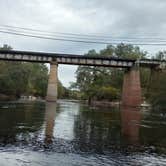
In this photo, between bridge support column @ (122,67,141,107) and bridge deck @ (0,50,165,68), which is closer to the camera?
bridge support column @ (122,67,141,107)

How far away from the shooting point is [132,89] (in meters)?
113

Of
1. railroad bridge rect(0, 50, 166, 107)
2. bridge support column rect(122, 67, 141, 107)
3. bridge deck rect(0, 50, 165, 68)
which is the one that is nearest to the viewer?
bridge support column rect(122, 67, 141, 107)

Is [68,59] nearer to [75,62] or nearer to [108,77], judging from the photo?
[75,62]

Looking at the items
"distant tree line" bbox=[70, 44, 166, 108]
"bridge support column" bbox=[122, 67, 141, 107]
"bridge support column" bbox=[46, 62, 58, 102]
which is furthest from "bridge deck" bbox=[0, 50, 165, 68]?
"distant tree line" bbox=[70, 44, 166, 108]

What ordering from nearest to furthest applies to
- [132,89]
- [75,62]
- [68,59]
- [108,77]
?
[132,89], [68,59], [75,62], [108,77]

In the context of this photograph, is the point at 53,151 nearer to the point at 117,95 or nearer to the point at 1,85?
the point at 1,85

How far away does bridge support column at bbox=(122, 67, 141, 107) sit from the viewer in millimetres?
111938

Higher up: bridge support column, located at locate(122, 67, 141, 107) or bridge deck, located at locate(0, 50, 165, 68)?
bridge deck, located at locate(0, 50, 165, 68)

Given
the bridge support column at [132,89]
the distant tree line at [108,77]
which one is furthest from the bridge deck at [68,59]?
the distant tree line at [108,77]

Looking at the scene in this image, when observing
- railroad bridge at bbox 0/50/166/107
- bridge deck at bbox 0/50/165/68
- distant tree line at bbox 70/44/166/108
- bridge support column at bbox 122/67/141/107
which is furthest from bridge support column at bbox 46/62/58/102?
distant tree line at bbox 70/44/166/108

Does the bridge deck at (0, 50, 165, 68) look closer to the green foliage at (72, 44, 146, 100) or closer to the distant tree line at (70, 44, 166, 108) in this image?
the distant tree line at (70, 44, 166, 108)

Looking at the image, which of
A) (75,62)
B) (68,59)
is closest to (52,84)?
(68,59)

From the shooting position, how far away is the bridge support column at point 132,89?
11194 centimetres

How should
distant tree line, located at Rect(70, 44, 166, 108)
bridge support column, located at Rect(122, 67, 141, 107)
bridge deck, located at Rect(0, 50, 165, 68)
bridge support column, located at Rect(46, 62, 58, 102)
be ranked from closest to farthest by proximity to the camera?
1. bridge support column, located at Rect(122, 67, 141, 107)
2. bridge support column, located at Rect(46, 62, 58, 102)
3. bridge deck, located at Rect(0, 50, 165, 68)
4. distant tree line, located at Rect(70, 44, 166, 108)
